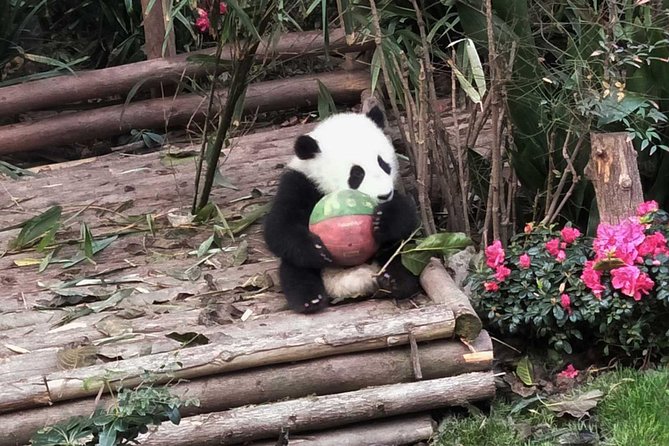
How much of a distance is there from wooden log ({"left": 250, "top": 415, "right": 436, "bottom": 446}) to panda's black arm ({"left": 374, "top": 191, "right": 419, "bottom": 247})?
2.41 feet

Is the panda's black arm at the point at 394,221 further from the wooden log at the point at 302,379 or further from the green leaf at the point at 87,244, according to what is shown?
the green leaf at the point at 87,244

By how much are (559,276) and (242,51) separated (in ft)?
5.53

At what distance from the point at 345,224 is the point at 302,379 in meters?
0.66

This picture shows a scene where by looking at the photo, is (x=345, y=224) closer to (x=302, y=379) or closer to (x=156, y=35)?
(x=302, y=379)

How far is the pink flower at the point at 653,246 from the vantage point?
3.20m

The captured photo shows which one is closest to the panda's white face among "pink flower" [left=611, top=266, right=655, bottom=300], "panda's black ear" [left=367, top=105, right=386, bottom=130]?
"panda's black ear" [left=367, top=105, right=386, bottom=130]

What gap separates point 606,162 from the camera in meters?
3.43

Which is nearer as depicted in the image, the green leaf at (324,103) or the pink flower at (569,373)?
the pink flower at (569,373)

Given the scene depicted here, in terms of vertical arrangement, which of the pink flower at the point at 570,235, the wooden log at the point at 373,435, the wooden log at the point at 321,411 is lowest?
the wooden log at the point at 373,435

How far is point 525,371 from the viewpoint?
10.8 ft

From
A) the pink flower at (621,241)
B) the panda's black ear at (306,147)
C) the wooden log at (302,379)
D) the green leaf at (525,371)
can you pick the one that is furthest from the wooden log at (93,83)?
the wooden log at (302,379)

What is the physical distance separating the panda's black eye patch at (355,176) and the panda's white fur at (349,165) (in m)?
0.01

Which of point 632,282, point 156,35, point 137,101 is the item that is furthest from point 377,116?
point 137,101

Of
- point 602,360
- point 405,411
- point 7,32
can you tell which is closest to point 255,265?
point 405,411
